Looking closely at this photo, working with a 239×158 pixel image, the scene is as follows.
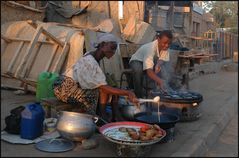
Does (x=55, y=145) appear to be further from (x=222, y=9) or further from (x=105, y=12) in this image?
(x=222, y=9)

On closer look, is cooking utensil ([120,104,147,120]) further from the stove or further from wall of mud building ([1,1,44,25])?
wall of mud building ([1,1,44,25])

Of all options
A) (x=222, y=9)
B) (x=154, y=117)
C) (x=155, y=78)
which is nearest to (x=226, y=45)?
(x=222, y=9)

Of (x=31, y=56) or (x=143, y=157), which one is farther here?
(x=31, y=56)

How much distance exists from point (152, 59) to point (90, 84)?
5.80ft

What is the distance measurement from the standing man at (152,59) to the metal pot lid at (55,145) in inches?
81.0

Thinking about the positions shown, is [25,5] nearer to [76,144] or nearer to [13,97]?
[13,97]

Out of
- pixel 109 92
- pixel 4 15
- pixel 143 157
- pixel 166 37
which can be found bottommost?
pixel 143 157

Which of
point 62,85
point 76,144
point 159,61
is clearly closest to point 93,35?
point 159,61

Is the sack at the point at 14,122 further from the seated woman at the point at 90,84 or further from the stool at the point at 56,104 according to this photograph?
the seated woman at the point at 90,84

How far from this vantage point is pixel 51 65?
22.4 ft

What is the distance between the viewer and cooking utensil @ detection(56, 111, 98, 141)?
3.93 meters

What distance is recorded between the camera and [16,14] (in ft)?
31.8

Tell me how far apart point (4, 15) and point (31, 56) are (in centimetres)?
285

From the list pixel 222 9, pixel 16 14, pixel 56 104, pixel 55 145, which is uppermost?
pixel 222 9
